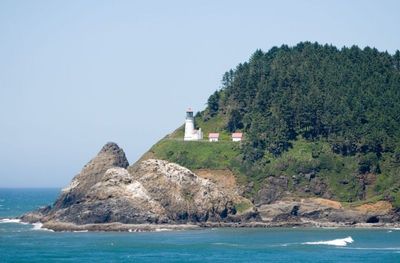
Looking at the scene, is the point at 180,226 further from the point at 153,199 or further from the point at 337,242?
the point at 337,242

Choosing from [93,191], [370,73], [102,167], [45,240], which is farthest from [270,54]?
[45,240]

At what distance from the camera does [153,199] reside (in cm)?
12375

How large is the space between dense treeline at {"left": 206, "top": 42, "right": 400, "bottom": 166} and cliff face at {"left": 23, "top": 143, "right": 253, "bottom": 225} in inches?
599

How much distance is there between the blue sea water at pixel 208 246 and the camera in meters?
94.4

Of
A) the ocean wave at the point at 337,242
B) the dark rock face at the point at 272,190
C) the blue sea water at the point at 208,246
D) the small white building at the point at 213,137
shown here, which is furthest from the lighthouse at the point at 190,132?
the ocean wave at the point at 337,242

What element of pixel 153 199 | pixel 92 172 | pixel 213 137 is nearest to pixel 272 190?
pixel 153 199

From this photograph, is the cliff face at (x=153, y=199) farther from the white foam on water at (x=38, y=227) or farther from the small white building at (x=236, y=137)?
the small white building at (x=236, y=137)

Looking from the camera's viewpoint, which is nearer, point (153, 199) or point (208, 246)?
point (208, 246)

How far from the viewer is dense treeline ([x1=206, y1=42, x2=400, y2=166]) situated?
5443 inches

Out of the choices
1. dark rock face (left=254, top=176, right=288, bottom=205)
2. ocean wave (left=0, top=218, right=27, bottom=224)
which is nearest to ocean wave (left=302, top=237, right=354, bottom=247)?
→ dark rock face (left=254, top=176, right=288, bottom=205)

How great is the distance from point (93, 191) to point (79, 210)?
3.00 m

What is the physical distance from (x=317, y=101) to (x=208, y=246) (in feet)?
154

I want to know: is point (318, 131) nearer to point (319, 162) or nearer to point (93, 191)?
point (319, 162)

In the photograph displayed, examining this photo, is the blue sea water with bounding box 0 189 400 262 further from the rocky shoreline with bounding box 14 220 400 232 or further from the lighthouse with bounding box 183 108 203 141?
the lighthouse with bounding box 183 108 203 141
